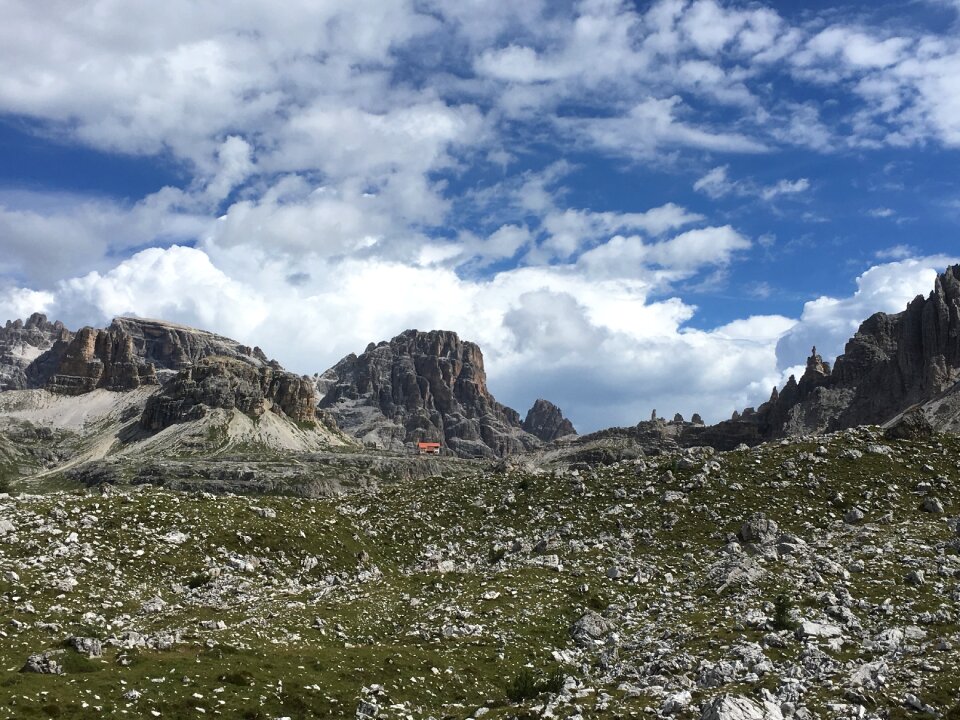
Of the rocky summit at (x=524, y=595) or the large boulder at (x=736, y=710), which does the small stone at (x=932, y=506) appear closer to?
the rocky summit at (x=524, y=595)

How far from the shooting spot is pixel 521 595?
41688 millimetres

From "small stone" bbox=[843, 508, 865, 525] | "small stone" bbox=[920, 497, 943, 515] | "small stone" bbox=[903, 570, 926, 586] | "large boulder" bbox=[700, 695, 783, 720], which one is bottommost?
"large boulder" bbox=[700, 695, 783, 720]

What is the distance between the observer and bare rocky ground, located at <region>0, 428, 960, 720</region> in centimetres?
2516

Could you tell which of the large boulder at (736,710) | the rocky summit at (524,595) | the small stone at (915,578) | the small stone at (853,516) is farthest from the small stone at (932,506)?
the large boulder at (736,710)

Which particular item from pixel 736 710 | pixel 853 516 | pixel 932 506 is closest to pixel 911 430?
pixel 932 506

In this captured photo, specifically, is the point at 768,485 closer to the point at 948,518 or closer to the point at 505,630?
the point at 948,518

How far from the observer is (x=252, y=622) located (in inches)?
1385

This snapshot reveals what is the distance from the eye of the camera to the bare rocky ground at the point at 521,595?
25.2 meters

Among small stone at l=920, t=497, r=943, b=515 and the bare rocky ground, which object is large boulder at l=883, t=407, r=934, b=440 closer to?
the bare rocky ground

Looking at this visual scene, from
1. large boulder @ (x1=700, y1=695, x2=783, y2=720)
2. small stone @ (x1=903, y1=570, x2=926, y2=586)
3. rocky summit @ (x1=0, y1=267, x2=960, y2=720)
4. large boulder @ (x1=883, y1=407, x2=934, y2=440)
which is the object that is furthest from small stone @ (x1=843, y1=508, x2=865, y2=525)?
large boulder @ (x1=700, y1=695, x2=783, y2=720)

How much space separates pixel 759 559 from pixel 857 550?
586 cm

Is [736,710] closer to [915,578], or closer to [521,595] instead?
[521,595]

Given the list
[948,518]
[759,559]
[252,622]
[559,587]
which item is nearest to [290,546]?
[252,622]

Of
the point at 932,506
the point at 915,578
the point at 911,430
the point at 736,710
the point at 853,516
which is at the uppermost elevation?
the point at 911,430
